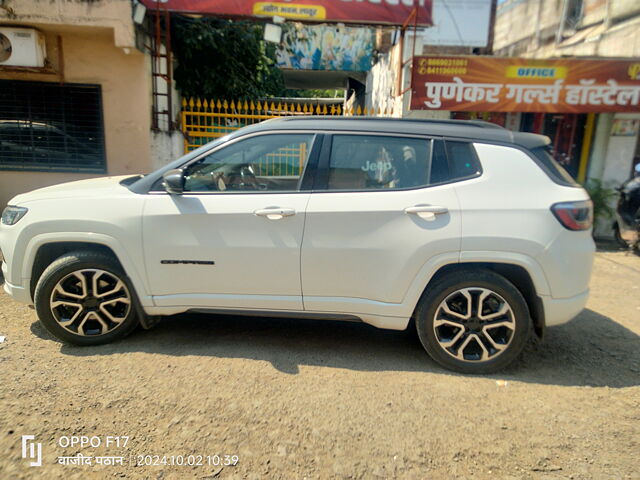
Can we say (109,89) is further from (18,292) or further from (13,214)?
(18,292)

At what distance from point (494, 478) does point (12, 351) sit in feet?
11.2

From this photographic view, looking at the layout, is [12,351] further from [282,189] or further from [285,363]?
[282,189]

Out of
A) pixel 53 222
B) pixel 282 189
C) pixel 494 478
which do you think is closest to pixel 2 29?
pixel 53 222

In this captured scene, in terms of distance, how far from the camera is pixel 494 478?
7.38 feet

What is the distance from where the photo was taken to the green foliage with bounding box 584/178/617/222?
25.1 ft

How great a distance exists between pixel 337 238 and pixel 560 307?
1620mm

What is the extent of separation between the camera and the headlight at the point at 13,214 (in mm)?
3359

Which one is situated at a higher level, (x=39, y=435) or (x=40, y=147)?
(x=40, y=147)

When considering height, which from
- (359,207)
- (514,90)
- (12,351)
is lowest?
(12,351)

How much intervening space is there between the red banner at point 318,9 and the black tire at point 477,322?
5452mm

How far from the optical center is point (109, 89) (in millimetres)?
7289

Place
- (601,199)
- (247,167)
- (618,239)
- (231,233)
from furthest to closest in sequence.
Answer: (601,199) < (618,239) < (247,167) < (231,233)

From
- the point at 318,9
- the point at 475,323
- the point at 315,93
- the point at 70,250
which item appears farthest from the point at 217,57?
the point at 315,93

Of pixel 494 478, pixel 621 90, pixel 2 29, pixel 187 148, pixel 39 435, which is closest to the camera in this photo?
pixel 494 478
